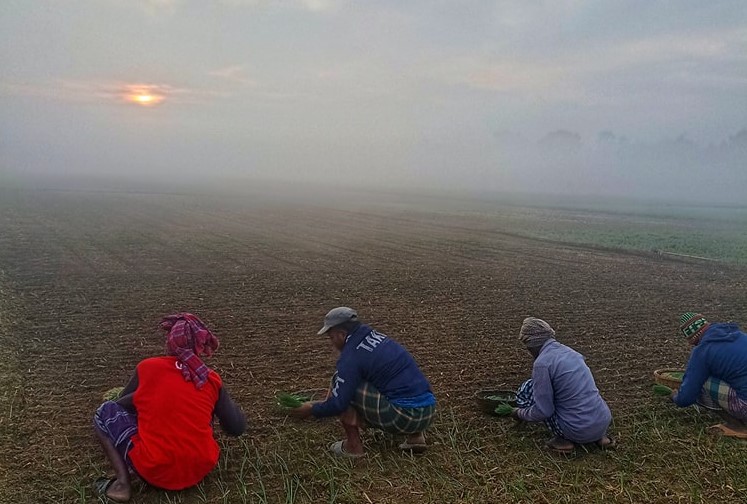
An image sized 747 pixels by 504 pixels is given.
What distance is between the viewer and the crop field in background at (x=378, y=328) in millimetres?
4438

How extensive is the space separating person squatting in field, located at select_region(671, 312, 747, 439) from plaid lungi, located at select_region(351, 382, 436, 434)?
7.88ft

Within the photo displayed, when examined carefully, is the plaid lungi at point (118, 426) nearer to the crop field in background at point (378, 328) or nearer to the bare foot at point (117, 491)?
the bare foot at point (117, 491)

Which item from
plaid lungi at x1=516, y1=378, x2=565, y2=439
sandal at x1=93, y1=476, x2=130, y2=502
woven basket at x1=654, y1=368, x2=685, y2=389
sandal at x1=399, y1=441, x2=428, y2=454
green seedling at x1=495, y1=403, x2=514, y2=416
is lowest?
sandal at x1=93, y1=476, x2=130, y2=502

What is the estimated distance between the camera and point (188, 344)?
156 inches

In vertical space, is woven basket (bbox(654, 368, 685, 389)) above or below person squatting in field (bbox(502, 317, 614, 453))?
below

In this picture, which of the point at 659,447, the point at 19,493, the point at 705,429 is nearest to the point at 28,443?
the point at 19,493

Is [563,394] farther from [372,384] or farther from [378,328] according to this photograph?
A: [378,328]

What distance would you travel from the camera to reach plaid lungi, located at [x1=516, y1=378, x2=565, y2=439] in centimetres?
485

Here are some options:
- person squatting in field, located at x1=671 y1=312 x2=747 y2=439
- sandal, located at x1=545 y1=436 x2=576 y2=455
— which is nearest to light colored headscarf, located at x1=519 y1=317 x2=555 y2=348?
sandal, located at x1=545 y1=436 x2=576 y2=455

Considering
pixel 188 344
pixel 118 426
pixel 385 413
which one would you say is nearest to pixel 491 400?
pixel 385 413

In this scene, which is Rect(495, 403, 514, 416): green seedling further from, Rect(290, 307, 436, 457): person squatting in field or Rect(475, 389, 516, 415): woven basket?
Rect(290, 307, 436, 457): person squatting in field

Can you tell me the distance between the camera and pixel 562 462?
4.73 meters

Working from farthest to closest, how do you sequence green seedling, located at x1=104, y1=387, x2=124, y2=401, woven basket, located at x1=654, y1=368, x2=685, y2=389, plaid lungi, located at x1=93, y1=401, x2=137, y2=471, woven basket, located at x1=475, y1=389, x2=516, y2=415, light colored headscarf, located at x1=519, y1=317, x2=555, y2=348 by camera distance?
woven basket, located at x1=654, y1=368, x2=685, y2=389 → woven basket, located at x1=475, y1=389, x2=516, y2=415 → green seedling, located at x1=104, y1=387, x2=124, y2=401 → light colored headscarf, located at x1=519, y1=317, x2=555, y2=348 → plaid lungi, located at x1=93, y1=401, x2=137, y2=471

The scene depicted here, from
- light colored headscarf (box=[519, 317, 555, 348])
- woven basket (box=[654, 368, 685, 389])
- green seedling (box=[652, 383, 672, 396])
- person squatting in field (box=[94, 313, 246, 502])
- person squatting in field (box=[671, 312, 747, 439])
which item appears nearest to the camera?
person squatting in field (box=[94, 313, 246, 502])
